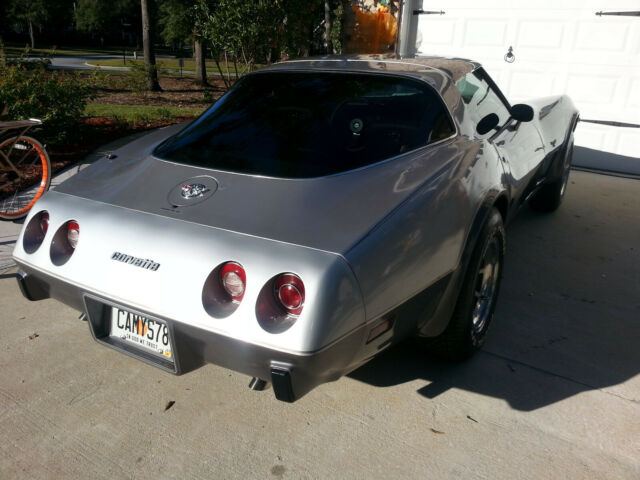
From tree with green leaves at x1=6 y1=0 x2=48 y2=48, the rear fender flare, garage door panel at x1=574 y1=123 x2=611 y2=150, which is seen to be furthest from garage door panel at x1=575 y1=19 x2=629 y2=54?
tree with green leaves at x1=6 y1=0 x2=48 y2=48

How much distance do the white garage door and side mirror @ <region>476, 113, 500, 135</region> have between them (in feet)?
14.2

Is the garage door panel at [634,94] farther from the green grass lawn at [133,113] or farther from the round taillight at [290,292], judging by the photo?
the round taillight at [290,292]

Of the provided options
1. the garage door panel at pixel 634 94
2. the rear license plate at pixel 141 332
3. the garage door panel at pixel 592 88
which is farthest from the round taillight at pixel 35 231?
the garage door panel at pixel 634 94

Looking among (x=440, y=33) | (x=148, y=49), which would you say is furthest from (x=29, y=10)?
(x=440, y=33)

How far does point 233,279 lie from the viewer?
2.12 metres

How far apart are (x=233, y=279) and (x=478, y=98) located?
2193 millimetres

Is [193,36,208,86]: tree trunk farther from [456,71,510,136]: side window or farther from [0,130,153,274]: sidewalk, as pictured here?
[456,71,510,136]: side window

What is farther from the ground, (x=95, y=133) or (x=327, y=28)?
(x=327, y=28)

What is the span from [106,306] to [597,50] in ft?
23.2

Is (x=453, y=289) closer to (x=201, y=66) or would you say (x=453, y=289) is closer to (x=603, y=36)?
(x=603, y=36)

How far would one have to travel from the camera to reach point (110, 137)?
7.39 m

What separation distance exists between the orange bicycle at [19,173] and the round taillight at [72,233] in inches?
106

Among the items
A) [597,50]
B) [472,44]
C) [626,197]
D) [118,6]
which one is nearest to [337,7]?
[472,44]

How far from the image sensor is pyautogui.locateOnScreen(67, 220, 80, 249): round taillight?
2545 millimetres
